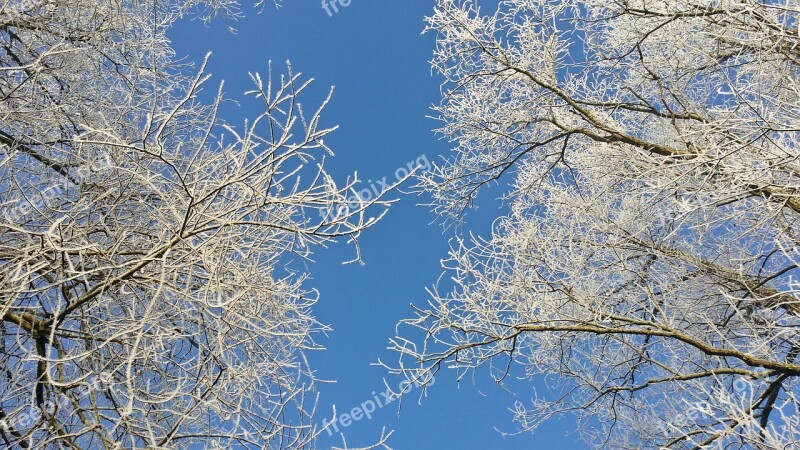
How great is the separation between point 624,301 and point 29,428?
20.0 feet

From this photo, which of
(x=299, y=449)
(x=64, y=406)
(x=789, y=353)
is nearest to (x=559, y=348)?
(x=789, y=353)

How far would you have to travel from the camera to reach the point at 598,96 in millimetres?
7516

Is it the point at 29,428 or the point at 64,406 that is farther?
the point at 64,406

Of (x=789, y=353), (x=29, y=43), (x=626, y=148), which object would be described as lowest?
(x=789, y=353)

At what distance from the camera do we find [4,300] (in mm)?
3414

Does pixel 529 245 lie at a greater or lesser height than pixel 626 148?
lesser

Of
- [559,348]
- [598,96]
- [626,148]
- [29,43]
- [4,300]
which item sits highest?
[598,96]

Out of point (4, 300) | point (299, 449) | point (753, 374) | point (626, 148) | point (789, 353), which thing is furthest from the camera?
point (626, 148)

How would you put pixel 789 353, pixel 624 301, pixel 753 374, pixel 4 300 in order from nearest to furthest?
1. pixel 4 300
2. pixel 753 374
3. pixel 789 353
4. pixel 624 301

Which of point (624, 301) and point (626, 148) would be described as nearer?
point (626, 148)

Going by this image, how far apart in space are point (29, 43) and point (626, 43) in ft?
20.0

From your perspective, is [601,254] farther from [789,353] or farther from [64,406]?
[64,406]

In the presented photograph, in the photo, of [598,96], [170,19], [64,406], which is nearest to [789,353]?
[598,96]

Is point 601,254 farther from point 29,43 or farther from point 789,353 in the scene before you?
point 29,43
